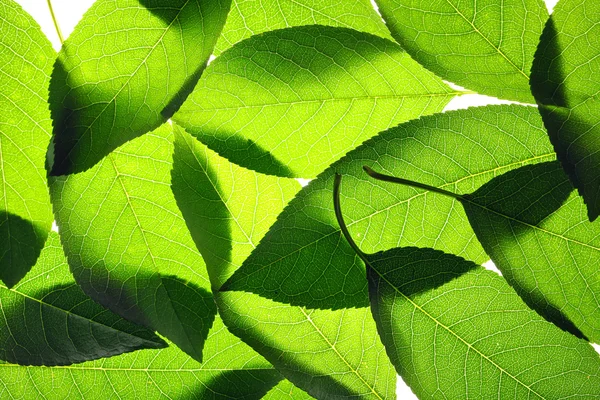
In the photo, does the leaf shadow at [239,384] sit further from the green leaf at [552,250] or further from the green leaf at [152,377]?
the green leaf at [552,250]

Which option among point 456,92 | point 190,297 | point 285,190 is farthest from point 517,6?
point 190,297

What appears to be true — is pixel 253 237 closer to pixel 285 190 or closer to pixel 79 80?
pixel 285 190

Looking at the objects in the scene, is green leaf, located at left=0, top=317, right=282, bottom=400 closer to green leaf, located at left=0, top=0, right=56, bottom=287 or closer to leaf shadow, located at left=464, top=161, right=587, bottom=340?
green leaf, located at left=0, top=0, right=56, bottom=287

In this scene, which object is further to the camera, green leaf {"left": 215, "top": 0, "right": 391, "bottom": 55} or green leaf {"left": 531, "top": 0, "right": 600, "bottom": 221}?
green leaf {"left": 215, "top": 0, "right": 391, "bottom": 55}

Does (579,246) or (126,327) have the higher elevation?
(579,246)

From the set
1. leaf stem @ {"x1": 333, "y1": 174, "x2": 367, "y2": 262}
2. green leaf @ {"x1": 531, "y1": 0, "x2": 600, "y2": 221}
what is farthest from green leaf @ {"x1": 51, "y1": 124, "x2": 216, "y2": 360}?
green leaf @ {"x1": 531, "y1": 0, "x2": 600, "y2": 221}

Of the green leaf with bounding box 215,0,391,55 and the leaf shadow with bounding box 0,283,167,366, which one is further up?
the green leaf with bounding box 215,0,391,55

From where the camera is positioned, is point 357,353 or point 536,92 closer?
point 536,92

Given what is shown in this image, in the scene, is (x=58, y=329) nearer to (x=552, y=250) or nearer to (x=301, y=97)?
(x=301, y=97)
